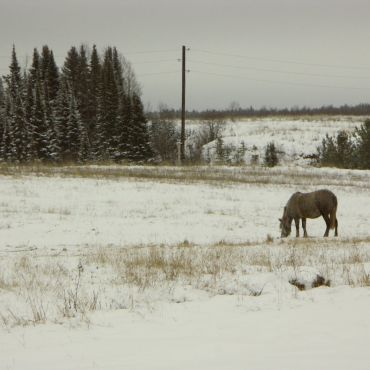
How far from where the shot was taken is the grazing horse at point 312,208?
48.2 feet

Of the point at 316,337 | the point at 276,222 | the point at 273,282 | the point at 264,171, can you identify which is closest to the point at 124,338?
the point at 316,337

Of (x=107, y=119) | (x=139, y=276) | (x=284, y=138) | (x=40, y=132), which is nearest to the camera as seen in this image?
(x=139, y=276)

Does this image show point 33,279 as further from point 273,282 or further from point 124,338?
point 273,282

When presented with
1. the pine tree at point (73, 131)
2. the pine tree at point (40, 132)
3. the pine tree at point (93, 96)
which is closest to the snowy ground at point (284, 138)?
the pine tree at point (73, 131)

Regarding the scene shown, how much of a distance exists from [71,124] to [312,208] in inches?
1598

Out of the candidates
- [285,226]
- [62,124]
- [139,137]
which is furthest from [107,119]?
[285,226]

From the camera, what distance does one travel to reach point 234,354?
172 inches

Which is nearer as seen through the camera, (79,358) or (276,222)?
(79,358)

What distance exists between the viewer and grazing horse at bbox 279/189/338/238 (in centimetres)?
1470

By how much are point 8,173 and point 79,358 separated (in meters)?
24.8

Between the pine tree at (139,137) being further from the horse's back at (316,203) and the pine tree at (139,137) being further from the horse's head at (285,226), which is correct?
the horse's back at (316,203)

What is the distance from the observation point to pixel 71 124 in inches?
1977

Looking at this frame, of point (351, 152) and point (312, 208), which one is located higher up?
point (351, 152)

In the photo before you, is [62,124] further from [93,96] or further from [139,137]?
[139,137]
